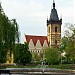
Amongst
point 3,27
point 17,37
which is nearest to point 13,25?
point 17,37

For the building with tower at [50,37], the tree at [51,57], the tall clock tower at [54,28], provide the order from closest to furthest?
the tree at [51,57] < the tall clock tower at [54,28] < the building with tower at [50,37]

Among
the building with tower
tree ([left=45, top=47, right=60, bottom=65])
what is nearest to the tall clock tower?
the building with tower

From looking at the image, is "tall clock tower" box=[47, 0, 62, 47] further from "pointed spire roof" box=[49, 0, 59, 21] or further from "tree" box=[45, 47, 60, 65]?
"tree" box=[45, 47, 60, 65]

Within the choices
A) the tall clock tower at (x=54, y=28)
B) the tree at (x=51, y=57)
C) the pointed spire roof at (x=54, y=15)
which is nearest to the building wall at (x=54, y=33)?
the tall clock tower at (x=54, y=28)

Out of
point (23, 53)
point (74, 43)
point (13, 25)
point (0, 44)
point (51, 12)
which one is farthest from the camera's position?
point (51, 12)

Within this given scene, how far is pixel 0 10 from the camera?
3006 cm

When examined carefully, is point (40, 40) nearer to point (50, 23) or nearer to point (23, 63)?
point (50, 23)

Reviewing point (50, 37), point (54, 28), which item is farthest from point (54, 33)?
point (50, 37)

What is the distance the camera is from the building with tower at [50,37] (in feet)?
436

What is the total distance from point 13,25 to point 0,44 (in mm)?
4575

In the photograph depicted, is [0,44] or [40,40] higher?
[40,40]

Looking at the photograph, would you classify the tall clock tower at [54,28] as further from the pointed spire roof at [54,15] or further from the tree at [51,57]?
the tree at [51,57]

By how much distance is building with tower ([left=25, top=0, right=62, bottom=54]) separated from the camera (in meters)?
133

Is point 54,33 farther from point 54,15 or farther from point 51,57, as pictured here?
point 51,57
